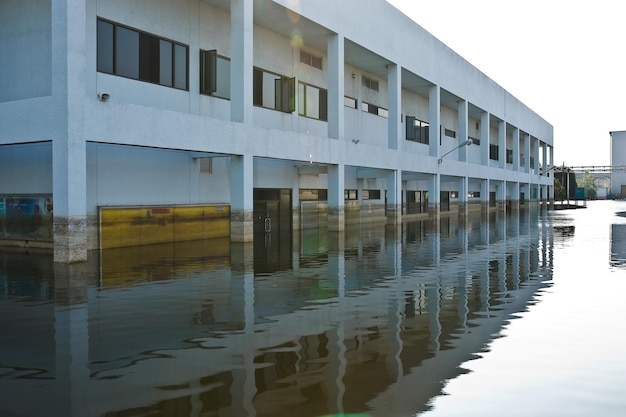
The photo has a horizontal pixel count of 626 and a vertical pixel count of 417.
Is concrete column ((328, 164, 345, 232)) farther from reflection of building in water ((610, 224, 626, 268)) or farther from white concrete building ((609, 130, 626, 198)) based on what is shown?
white concrete building ((609, 130, 626, 198))

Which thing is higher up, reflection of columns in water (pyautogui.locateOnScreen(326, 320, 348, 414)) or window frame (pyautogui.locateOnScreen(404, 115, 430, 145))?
window frame (pyautogui.locateOnScreen(404, 115, 430, 145))

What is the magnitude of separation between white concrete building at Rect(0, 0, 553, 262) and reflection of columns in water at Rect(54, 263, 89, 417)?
4722mm

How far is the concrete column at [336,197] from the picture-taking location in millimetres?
29219

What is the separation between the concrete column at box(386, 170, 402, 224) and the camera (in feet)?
116

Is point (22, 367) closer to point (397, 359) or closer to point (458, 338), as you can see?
point (397, 359)

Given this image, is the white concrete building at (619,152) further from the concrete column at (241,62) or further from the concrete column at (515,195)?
the concrete column at (241,62)

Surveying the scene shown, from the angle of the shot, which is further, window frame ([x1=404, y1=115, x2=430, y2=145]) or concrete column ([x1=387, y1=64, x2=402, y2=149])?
window frame ([x1=404, y1=115, x2=430, y2=145])

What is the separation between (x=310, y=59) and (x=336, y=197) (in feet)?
29.1

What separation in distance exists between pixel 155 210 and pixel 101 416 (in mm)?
17971

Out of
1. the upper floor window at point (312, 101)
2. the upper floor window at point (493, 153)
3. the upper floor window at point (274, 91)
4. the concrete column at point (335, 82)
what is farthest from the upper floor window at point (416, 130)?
the upper floor window at point (493, 153)

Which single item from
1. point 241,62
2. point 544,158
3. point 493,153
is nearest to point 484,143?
point 493,153

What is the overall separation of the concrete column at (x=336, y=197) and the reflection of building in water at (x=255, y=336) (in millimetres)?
12793

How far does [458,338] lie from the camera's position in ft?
27.3

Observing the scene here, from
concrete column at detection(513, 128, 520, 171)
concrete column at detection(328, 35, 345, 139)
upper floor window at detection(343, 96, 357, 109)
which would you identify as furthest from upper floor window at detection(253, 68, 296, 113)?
concrete column at detection(513, 128, 520, 171)
